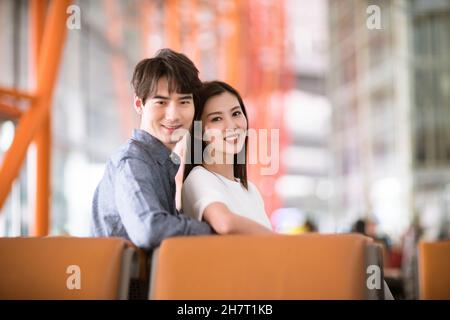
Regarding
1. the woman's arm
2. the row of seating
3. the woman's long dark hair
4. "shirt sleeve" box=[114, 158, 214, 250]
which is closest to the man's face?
the woman's long dark hair

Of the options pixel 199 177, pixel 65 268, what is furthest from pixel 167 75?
pixel 65 268

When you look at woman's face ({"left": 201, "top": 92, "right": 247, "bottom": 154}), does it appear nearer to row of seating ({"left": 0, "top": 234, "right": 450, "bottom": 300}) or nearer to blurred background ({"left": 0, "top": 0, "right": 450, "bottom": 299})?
row of seating ({"left": 0, "top": 234, "right": 450, "bottom": 300})

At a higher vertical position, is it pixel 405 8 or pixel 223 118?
pixel 405 8

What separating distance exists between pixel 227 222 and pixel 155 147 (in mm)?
439

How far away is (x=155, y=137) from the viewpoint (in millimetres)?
2619

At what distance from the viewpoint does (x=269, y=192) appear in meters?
26.5

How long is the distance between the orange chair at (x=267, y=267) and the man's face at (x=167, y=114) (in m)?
0.60

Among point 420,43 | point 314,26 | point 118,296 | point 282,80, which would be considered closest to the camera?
point 118,296

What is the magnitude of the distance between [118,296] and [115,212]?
1.54ft

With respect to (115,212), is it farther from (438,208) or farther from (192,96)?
(438,208)

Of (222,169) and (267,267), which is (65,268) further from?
(222,169)

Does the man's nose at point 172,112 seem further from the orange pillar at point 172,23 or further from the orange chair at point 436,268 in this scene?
the orange pillar at point 172,23

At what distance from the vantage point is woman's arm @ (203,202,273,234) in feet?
7.66
